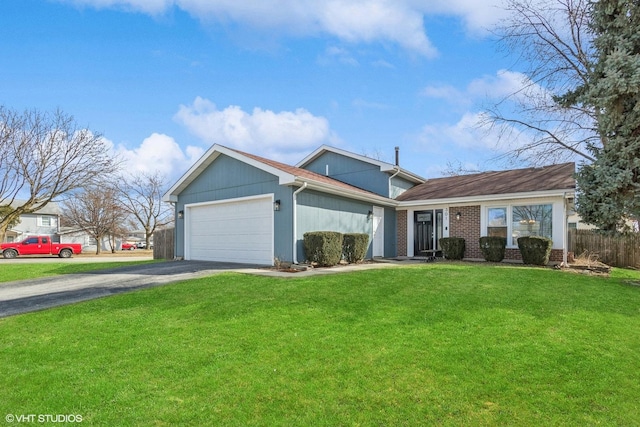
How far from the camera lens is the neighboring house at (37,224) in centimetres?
3556

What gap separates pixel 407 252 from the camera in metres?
15.3

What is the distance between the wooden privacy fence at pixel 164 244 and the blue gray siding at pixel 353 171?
7557 millimetres

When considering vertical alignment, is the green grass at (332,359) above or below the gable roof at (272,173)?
below

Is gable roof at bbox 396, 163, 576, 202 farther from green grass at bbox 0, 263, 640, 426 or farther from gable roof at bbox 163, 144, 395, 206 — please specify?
green grass at bbox 0, 263, 640, 426

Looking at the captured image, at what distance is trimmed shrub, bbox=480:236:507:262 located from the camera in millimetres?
12555

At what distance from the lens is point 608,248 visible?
534 inches

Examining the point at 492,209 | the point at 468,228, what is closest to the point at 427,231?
the point at 468,228

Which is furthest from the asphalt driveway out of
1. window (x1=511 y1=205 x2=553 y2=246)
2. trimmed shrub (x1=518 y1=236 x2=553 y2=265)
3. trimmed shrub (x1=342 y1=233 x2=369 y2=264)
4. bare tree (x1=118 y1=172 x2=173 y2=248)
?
bare tree (x1=118 y1=172 x2=173 y2=248)

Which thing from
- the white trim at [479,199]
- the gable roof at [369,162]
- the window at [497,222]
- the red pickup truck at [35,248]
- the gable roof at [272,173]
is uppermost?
the gable roof at [369,162]

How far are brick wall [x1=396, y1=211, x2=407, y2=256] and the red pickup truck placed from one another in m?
24.7

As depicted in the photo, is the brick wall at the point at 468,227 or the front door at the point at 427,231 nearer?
the brick wall at the point at 468,227

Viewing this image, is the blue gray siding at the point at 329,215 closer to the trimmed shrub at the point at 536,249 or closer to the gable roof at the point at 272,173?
the gable roof at the point at 272,173

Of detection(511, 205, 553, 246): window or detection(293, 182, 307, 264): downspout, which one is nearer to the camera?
detection(293, 182, 307, 264): downspout

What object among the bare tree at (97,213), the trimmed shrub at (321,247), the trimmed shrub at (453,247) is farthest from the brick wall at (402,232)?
the bare tree at (97,213)
